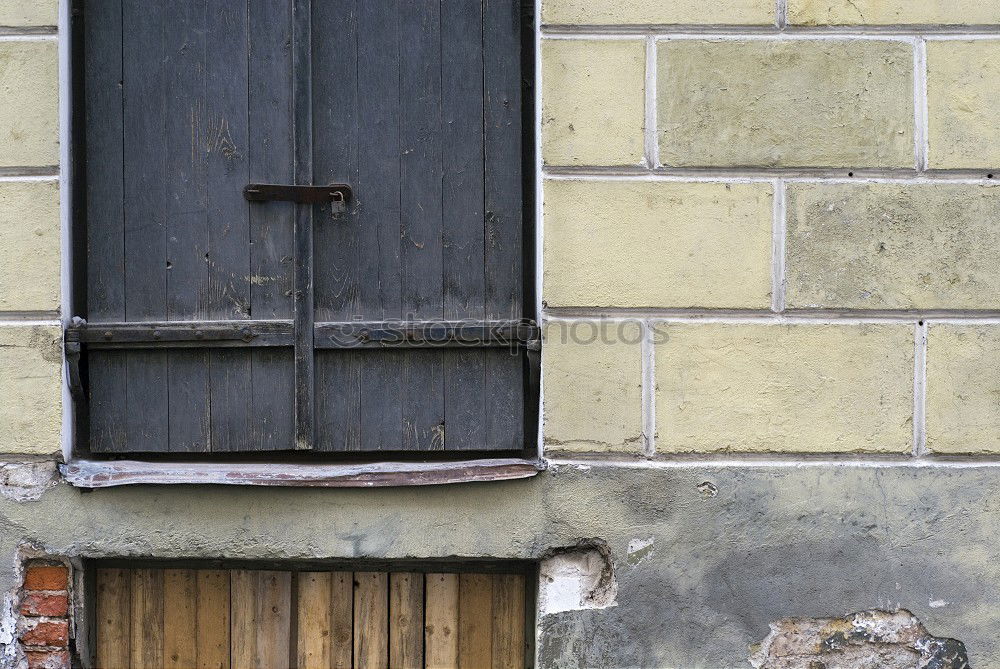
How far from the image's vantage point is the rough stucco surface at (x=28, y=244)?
254 centimetres

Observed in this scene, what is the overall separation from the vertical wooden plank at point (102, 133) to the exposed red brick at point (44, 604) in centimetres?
60

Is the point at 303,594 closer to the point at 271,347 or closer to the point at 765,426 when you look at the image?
the point at 271,347

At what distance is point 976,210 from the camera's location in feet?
8.31

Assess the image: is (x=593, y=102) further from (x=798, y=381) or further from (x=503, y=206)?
(x=798, y=381)

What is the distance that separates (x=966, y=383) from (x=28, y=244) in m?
2.88

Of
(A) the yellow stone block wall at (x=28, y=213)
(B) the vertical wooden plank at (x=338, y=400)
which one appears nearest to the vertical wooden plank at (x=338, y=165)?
(B) the vertical wooden plank at (x=338, y=400)

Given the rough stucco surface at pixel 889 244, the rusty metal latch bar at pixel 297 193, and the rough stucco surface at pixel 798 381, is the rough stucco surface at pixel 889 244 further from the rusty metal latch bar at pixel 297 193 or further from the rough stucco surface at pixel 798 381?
the rusty metal latch bar at pixel 297 193

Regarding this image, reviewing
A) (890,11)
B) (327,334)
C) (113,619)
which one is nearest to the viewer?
(890,11)

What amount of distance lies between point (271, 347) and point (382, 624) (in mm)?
987

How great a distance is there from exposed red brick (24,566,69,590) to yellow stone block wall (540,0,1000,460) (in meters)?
1.72

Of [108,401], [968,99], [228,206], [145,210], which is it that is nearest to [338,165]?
[228,206]

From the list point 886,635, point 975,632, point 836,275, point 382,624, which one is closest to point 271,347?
point 382,624

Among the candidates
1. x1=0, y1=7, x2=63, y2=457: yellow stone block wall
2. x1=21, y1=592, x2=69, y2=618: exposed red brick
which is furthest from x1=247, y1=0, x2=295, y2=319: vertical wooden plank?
x1=21, y1=592, x2=69, y2=618: exposed red brick

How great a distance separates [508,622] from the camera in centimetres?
276
